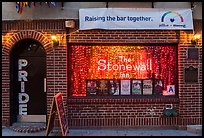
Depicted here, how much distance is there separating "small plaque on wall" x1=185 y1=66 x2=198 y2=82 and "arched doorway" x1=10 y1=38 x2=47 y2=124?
4099 millimetres

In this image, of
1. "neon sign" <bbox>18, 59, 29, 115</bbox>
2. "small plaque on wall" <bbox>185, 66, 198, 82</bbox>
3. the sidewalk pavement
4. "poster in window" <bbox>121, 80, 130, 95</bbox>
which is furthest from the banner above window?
the sidewalk pavement

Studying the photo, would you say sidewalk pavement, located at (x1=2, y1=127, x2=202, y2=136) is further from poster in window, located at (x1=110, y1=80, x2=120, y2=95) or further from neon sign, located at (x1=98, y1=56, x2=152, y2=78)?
→ neon sign, located at (x1=98, y1=56, x2=152, y2=78)

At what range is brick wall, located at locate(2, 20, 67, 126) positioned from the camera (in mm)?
8859

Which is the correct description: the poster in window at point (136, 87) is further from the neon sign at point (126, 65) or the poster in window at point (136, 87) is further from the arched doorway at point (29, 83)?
the arched doorway at point (29, 83)

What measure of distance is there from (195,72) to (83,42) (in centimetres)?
322

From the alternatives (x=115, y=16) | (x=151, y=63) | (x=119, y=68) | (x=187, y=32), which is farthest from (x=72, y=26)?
(x=187, y=32)

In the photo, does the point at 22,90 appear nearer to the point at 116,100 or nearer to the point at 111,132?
the point at 116,100

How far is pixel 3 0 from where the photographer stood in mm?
8984

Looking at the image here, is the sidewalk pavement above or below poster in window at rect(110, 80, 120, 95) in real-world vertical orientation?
below

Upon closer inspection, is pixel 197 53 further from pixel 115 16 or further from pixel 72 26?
pixel 72 26

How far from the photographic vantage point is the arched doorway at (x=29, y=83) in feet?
30.8

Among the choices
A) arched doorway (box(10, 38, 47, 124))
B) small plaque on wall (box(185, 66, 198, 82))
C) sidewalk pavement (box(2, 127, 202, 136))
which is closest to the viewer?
sidewalk pavement (box(2, 127, 202, 136))

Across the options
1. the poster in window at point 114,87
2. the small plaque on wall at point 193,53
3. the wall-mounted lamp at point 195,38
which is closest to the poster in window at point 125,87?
the poster in window at point 114,87

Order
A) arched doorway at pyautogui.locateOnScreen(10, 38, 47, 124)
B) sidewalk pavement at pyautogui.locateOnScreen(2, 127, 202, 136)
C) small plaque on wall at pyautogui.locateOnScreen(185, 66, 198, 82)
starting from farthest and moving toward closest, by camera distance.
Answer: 1. arched doorway at pyautogui.locateOnScreen(10, 38, 47, 124)
2. small plaque on wall at pyautogui.locateOnScreen(185, 66, 198, 82)
3. sidewalk pavement at pyautogui.locateOnScreen(2, 127, 202, 136)
